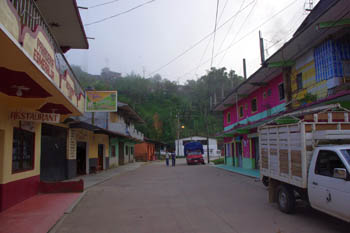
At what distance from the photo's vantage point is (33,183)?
1101cm

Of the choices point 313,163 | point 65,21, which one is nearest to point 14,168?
point 65,21

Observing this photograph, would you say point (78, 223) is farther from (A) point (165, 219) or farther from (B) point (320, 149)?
(B) point (320, 149)

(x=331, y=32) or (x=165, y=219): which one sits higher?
(x=331, y=32)

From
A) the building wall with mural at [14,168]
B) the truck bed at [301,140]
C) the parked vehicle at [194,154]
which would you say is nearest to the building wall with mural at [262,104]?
the parked vehicle at [194,154]

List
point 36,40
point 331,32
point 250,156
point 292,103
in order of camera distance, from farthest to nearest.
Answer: point 250,156
point 292,103
point 331,32
point 36,40

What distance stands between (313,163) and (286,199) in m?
1.58

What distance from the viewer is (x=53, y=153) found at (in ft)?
49.5

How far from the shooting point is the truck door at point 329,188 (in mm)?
5512

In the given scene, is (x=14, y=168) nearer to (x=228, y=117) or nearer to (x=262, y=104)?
(x=262, y=104)

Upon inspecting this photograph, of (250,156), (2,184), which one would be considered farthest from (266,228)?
(250,156)

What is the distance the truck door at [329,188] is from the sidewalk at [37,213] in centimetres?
611

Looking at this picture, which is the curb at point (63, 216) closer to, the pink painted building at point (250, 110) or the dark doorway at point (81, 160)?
the dark doorway at point (81, 160)

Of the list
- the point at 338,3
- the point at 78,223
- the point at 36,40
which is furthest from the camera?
the point at 338,3

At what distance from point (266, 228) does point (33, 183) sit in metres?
8.80
